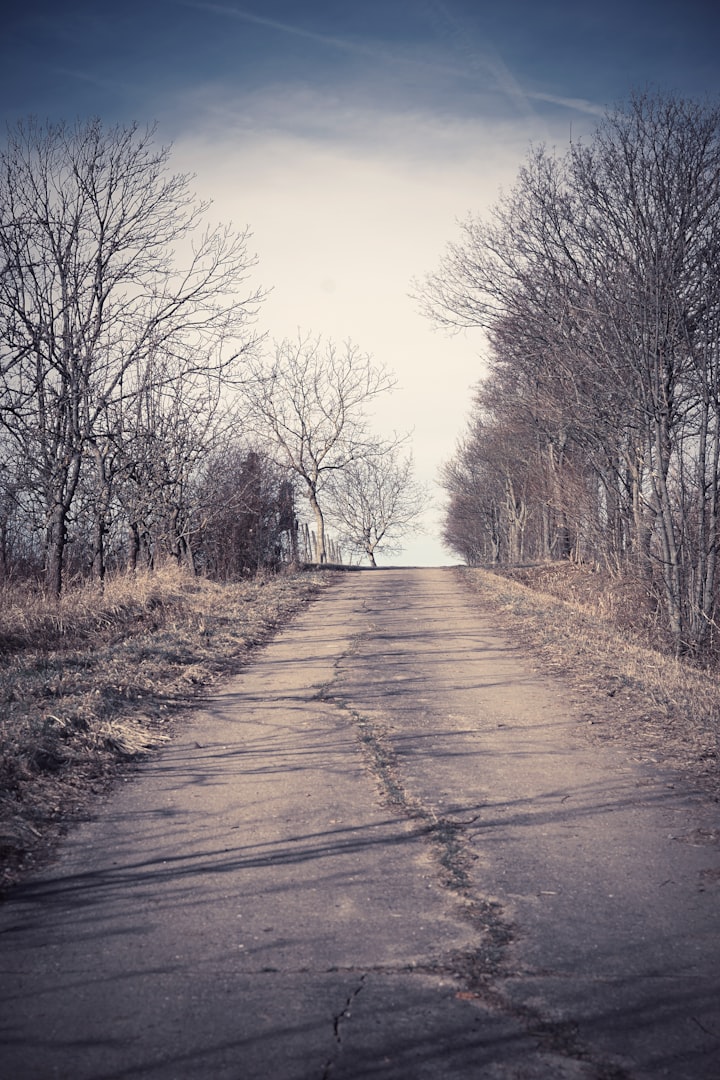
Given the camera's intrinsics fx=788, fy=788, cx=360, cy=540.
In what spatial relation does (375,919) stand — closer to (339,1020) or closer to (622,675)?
(339,1020)

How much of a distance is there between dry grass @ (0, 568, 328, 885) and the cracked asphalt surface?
1.14ft

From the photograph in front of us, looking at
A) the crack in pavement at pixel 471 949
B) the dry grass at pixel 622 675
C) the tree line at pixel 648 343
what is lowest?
the crack in pavement at pixel 471 949

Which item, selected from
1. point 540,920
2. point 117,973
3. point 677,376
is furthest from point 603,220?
point 117,973

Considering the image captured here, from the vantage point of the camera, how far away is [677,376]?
11.1m

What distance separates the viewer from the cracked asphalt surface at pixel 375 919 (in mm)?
2484

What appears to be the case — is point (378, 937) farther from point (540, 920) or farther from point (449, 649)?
point (449, 649)

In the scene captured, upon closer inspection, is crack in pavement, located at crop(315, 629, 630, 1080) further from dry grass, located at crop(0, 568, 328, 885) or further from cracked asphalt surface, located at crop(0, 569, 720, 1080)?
dry grass, located at crop(0, 568, 328, 885)

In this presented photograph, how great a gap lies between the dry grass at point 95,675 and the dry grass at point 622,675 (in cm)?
381

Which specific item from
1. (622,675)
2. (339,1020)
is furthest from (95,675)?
(339,1020)

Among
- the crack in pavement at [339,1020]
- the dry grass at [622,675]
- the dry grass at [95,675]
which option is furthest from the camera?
the dry grass at [622,675]

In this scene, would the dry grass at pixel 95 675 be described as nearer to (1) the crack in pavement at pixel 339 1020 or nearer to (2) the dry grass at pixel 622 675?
(1) the crack in pavement at pixel 339 1020

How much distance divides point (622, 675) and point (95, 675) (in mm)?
5469

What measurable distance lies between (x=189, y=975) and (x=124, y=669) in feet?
18.6

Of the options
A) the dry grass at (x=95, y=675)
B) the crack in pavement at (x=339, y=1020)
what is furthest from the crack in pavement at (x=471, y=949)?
the dry grass at (x=95, y=675)
